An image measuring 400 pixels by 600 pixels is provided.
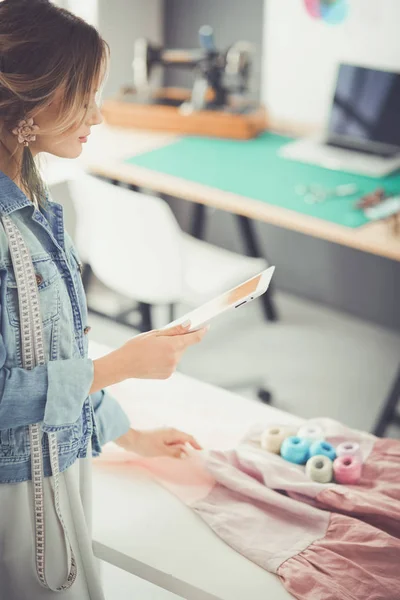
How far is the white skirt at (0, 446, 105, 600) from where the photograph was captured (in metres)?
1.27

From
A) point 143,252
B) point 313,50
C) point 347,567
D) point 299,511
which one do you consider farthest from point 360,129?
point 347,567

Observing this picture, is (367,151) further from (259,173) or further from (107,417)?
(107,417)

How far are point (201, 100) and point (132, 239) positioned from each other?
0.96 m

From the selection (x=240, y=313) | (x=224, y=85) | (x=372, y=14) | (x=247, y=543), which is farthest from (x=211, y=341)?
(x=247, y=543)

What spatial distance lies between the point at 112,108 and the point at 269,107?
68 cm

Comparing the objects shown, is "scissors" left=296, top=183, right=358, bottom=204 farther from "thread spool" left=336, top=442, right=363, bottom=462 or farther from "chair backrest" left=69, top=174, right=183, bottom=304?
"thread spool" left=336, top=442, right=363, bottom=462

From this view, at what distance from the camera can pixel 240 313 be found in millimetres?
3545

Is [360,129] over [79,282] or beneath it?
beneath

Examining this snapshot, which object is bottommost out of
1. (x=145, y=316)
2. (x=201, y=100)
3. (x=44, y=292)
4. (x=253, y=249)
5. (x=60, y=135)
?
(x=145, y=316)

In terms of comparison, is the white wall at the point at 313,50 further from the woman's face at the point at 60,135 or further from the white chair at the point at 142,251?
the woman's face at the point at 60,135

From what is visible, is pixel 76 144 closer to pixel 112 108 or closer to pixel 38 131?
pixel 38 131

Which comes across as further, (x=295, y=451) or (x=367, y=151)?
(x=367, y=151)

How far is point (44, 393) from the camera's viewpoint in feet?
3.77

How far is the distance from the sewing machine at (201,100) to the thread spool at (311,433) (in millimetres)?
1737
